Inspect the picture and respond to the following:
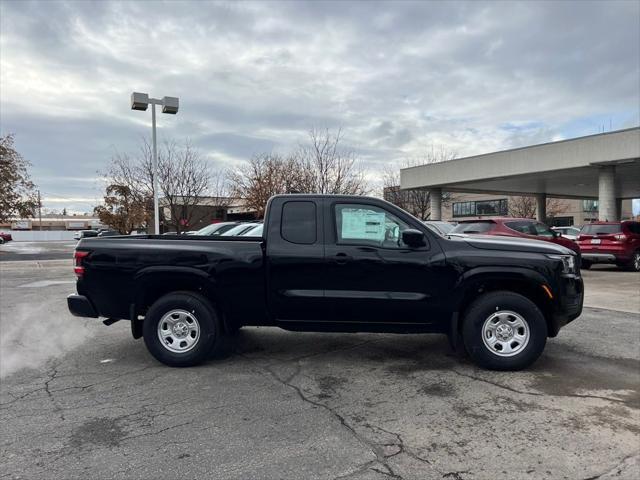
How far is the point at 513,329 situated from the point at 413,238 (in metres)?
1.42

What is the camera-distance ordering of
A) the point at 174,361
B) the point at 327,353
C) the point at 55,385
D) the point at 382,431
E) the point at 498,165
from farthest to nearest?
the point at 498,165 → the point at 327,353 → the point at 174,361 → the point at 55,385 → the point at 382,431

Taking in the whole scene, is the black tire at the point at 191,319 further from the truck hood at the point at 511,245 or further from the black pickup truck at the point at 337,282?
the truck hood at the point at 511,245

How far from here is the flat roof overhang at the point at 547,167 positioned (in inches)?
796

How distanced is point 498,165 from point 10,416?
24.6 metres

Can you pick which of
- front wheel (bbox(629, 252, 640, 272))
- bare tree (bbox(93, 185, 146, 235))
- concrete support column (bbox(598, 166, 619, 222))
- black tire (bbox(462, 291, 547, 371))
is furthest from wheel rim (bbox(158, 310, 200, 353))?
bare tree (bbox(93, 185, 146, 235))

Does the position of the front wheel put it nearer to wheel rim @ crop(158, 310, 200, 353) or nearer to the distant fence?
wheel rim @ crop(158, 310, 200, 353)

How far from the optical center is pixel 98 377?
195 inches

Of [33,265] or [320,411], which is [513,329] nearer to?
[320,411]

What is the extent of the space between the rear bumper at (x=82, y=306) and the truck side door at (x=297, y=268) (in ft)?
6.68

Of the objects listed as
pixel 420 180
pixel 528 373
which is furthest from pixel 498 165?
pixel 528 373

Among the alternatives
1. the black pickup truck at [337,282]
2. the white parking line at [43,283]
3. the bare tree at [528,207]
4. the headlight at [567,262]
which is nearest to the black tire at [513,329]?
the black pickup truck at [337,282]

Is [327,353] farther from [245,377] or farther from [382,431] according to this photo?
[382,431]

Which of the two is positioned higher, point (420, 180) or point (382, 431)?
point (420, 180)

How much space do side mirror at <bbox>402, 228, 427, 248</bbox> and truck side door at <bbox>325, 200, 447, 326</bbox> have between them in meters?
0.06
